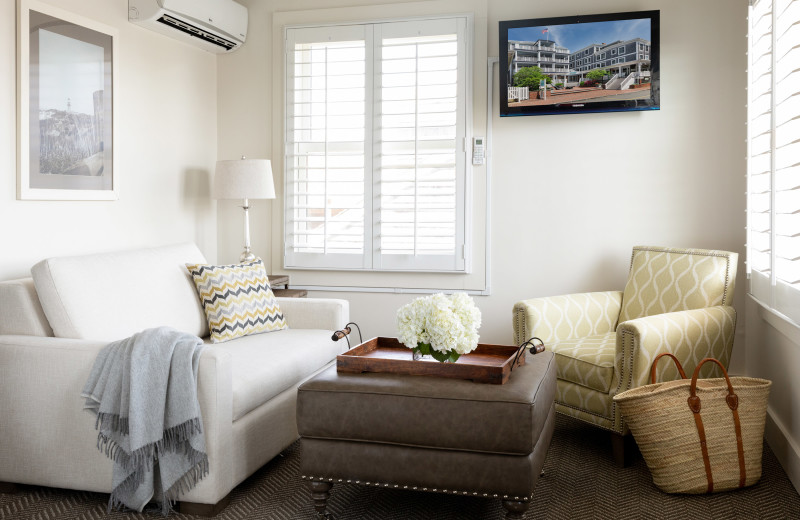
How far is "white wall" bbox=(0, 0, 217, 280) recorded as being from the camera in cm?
310

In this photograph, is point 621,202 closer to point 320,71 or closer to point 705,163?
point 705,163

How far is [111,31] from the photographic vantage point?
3686 millimetres

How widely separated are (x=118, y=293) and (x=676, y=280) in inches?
104

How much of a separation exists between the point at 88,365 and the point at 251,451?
2.20 feet

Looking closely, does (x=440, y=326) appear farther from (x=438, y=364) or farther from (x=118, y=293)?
(x=118, y=293)

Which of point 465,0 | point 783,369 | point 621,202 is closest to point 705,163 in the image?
point 621,202

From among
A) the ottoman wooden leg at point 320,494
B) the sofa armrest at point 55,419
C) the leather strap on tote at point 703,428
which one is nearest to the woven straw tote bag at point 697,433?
the leather strap on tote at point 703,428

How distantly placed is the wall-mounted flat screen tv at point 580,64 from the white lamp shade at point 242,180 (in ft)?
4.82

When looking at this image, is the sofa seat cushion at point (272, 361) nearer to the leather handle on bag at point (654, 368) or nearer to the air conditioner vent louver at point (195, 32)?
the leather handle on bag at point (654, 368)

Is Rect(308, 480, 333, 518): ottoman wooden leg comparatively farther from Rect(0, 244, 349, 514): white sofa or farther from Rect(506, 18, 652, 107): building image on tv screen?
Rect(506, 18, 652, 107): building image on tv screen

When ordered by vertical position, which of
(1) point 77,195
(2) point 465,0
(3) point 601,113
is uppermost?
(2) point 465,0

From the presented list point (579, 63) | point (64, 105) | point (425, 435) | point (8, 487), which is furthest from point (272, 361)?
point (579, 63)

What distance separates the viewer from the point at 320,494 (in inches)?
95.1

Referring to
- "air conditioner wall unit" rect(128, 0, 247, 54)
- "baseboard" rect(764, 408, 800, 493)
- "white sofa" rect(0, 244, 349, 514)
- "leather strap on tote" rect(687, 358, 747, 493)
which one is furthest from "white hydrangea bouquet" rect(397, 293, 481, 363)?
"air conditioner wall unit" rect(128, 0, 247, 54)
